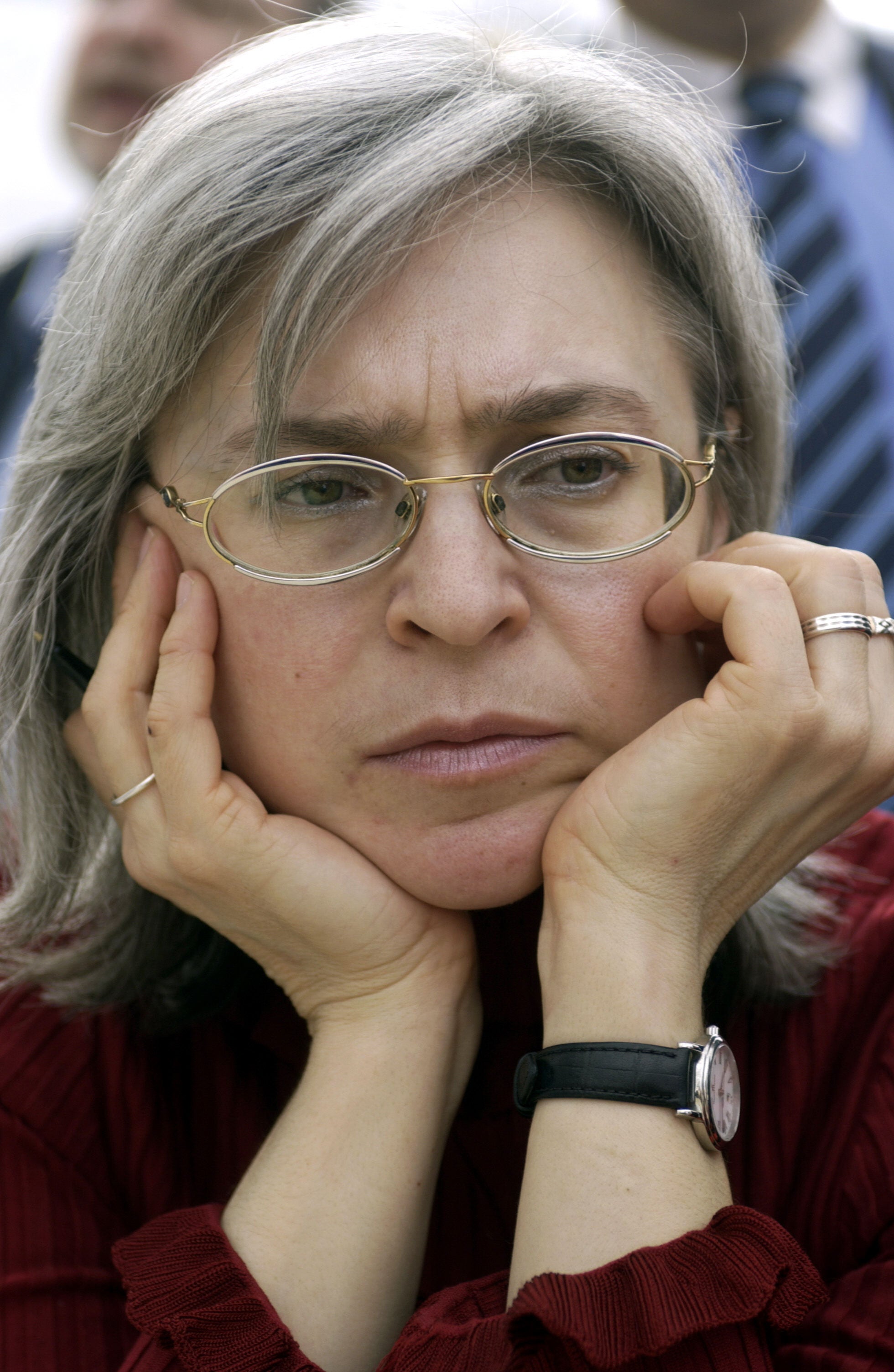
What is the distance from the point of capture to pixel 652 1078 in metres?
1.55

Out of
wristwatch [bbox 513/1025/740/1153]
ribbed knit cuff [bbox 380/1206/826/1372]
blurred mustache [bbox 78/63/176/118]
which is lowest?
ribbed knit cuff [bbox 380/1206/826/1372]

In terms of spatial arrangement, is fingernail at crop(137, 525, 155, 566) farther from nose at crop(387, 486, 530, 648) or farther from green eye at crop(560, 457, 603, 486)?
green eye at crop(560, 457, 603, 486)

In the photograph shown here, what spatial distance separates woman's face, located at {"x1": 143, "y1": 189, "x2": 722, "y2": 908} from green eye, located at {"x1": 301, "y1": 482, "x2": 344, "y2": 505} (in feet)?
0.17

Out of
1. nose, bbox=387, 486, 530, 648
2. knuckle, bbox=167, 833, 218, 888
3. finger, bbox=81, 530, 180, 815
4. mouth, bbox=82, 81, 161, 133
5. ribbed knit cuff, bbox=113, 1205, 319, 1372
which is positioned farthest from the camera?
mouth, bbox=82, 81, 161, 133

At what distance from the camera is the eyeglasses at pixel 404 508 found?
169cm

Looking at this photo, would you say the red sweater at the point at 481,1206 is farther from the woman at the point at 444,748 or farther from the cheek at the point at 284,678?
the cheek at the point at 284,678

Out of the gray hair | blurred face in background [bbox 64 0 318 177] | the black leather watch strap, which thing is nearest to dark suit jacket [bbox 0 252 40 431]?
blurred face in background [bbox 64 0 318 177]

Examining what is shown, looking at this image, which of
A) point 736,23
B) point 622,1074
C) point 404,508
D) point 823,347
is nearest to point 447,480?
point 404,508

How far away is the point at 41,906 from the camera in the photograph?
7.27ft

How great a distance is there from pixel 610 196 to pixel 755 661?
75 cm

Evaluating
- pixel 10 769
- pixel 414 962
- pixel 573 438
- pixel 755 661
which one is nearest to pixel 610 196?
pixel 573 438

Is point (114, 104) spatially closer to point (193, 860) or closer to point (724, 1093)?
point (193, 860)

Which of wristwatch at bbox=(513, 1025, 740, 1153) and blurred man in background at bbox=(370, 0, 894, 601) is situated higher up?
blurred man in background at bbox=(370, 0, 894, 601)

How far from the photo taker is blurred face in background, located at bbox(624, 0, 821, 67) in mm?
3256
